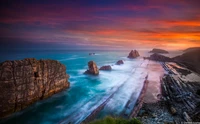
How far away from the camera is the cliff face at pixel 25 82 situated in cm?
1927

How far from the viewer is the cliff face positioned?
19.3 m

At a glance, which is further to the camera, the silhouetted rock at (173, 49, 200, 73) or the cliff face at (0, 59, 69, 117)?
the silhouetted rock at (173, 49, 200, 73)

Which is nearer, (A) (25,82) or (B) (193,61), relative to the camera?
(A) (25,82)

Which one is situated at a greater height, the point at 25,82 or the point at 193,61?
the point at 25,82

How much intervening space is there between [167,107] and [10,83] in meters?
26.7

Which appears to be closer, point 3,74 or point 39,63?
point 3,74

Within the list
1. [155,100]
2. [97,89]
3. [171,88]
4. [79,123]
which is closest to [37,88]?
[79,123]

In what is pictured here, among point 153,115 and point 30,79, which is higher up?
point 30,79

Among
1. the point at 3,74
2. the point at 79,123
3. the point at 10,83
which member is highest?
the point at 3,74

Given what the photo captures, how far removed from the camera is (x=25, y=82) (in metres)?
21.8

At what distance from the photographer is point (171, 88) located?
30.4 metres

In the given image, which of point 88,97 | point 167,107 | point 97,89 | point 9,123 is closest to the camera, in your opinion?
point 9,123

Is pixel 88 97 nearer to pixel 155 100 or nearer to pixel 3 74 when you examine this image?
pixel 155 100

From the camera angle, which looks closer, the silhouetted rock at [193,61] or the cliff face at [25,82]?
the cliff face at [25,82]
